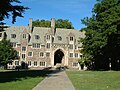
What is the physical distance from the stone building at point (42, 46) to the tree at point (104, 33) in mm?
25853

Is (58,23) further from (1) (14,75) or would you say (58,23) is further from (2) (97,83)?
(2) (97,83)

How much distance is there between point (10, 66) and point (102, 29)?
38.3 metres

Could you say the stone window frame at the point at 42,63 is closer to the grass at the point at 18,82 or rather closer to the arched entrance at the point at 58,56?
the arched entrance at the point at 58,56

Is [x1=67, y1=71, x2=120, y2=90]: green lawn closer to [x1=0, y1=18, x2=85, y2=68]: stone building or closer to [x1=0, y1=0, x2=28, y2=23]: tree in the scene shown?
[x1=0, y1=0, x2=28, y2=23]: tree

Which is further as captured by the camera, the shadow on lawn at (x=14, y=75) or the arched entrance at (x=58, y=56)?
the arched entrance at (x=58, y=56)

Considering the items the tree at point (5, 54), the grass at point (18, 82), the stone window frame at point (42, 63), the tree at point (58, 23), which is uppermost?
the tree at point (58, 23)

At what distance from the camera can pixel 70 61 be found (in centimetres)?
8950

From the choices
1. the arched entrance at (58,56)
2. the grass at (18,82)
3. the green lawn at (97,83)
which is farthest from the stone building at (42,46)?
the green lawn at (97,83)

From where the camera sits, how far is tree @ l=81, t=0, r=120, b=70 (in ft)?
165

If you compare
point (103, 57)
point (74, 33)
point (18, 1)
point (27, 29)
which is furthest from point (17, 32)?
point (18, 1)

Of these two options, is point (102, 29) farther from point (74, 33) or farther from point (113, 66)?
point (74, 33)

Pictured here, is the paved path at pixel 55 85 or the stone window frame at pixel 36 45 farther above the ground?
the stone window frame at pixel 36 45

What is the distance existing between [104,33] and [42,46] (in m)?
39.3

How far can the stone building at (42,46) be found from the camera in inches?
3438
